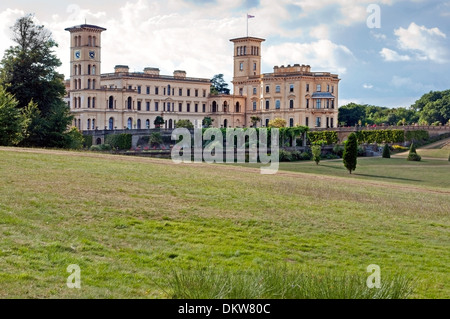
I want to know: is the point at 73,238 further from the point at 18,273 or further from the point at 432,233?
the point at 432,233

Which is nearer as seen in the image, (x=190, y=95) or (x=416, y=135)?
(x=416, y=135)

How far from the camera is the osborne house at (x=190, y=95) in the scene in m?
90.2

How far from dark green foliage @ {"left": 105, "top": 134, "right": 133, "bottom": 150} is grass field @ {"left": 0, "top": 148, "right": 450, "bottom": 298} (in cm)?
5347

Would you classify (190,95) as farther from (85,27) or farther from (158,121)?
(85,27)

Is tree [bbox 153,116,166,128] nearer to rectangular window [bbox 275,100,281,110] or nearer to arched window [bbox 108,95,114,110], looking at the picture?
arched window [bbox 108,95,114,110]

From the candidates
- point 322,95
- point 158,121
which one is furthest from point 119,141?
point 322,95

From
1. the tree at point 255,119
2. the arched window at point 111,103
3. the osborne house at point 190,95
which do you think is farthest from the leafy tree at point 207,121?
the arched window at point 111,103

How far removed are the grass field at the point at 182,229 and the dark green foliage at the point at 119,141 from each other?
53469mm

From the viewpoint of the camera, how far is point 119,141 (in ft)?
261

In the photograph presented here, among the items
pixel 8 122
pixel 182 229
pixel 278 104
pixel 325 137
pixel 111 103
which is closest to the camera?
pixel 182 229

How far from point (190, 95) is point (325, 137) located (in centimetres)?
2907

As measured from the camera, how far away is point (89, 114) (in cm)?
9012

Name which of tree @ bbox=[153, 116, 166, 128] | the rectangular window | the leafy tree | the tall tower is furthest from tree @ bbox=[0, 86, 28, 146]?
the tall tower
